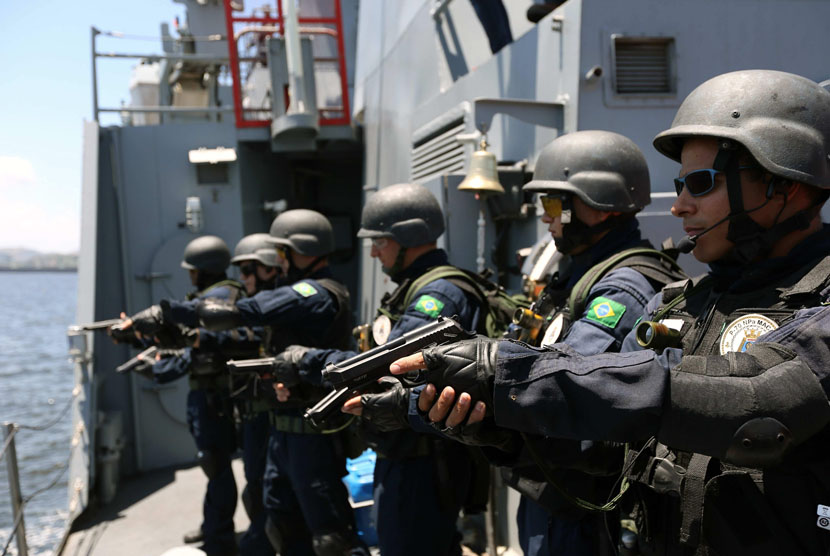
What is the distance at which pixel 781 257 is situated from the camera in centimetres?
151

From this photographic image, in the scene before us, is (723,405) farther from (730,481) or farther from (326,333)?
(326,333)

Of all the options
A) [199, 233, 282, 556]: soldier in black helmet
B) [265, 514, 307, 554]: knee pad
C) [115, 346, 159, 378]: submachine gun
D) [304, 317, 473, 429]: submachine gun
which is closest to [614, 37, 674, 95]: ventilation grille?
[304, 317, 473, 429]: submachine gun

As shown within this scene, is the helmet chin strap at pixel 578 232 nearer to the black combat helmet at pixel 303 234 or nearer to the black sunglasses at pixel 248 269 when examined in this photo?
the black combat helmet at pixel 303 234

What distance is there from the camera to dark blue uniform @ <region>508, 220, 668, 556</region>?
73.4 inches

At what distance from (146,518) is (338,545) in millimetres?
2943

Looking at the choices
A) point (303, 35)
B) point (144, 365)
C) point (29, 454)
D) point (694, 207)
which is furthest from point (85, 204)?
point (29, 454)

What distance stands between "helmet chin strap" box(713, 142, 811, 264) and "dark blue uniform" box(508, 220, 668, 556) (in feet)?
1.56

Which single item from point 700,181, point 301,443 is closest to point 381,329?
point 301,443

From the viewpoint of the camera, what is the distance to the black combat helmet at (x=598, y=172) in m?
2.42

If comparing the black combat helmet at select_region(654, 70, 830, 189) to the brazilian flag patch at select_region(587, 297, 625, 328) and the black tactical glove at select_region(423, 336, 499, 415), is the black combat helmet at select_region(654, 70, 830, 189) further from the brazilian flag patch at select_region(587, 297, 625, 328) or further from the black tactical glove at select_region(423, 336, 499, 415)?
the black tactical glove at select_region(423, 336, 499, 415)

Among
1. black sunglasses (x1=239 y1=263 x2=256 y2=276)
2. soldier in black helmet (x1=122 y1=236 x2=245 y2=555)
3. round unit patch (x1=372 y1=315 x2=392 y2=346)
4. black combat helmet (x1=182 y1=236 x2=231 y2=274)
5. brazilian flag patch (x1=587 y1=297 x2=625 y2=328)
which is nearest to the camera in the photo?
brazilian flag patch (x1=587 y1=297 x2=625 y2=328)

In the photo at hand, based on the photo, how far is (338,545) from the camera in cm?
345

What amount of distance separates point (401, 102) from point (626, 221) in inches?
157

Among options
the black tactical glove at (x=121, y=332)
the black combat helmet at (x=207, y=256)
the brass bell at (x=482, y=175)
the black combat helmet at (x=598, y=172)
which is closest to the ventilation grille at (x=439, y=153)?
the brass bell at (x=482, y=175)
